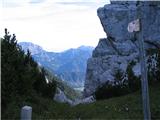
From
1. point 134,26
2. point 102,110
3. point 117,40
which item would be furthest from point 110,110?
point 117,40

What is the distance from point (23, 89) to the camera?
20.5 meters

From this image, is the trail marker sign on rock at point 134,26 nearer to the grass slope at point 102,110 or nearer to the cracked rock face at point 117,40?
the grass slope at point 102,110

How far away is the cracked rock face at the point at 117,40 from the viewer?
51.4 metres

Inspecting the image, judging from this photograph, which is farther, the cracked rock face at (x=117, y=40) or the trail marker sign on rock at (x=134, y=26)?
the cracked rock face at (x=117, y=40)

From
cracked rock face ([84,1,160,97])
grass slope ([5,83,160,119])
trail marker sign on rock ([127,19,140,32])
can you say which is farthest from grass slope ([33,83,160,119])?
cracked rock face ([84,1,160,97])

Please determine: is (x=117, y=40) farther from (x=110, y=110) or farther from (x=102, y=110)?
(x=110, y=110)

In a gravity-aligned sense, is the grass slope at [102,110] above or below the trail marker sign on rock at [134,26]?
below

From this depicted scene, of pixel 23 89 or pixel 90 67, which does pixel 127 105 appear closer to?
pixel 23 89

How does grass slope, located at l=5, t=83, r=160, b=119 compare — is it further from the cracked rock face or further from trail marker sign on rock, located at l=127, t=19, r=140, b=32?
the cracked rock face

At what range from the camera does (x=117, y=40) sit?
59031 millimetres

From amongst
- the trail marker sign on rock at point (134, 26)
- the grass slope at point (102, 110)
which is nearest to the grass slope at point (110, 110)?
the grass slope at point (102, 110)

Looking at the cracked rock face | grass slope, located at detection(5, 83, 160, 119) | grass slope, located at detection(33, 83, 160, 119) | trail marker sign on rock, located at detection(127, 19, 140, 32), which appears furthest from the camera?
the cracked rock face

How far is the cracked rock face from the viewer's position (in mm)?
51406

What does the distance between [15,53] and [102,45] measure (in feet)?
135
